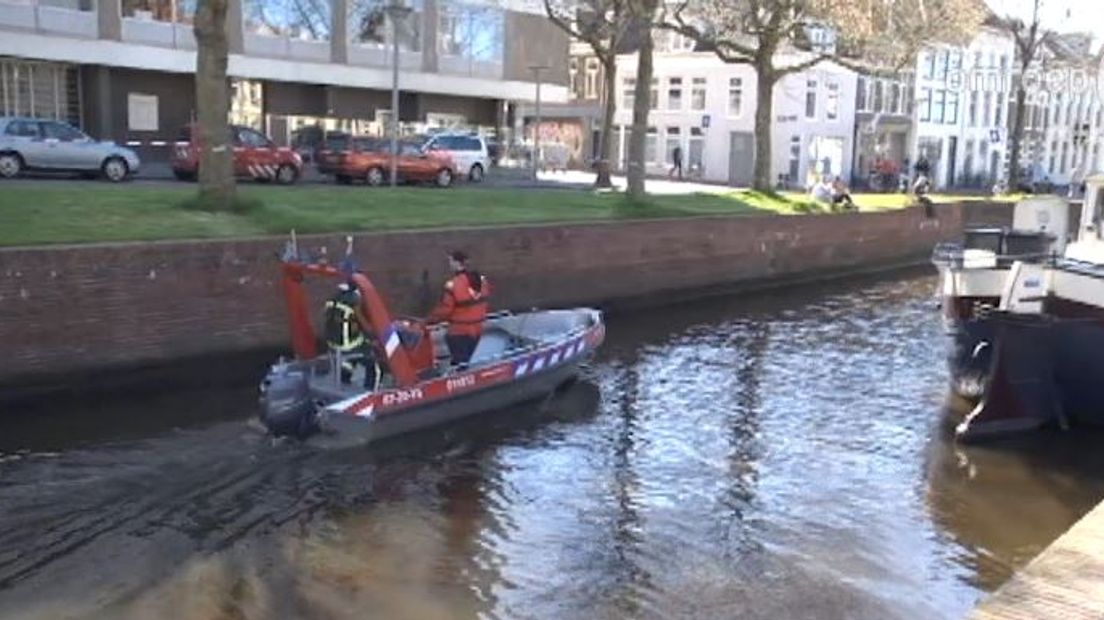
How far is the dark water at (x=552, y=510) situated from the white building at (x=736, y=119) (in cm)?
3837

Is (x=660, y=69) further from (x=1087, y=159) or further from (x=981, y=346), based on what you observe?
(x=981, y=346)

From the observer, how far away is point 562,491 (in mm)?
12211

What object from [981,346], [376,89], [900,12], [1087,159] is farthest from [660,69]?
[981,346]

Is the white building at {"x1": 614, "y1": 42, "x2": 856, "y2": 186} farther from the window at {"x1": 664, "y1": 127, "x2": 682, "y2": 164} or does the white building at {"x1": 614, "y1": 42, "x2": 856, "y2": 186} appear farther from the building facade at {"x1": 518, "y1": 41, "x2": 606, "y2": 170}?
the building facade at {"x1": 518, "y1": 41, "x2": 606, "y2": 170}

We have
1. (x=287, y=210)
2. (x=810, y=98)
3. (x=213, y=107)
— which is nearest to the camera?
(x=213, y=107)

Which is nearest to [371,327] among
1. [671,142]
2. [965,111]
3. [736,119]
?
[736,119]

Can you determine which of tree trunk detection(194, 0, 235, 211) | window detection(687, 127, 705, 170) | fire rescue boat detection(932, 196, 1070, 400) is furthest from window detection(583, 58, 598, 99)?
fire rescue boat detection(932, 196, 1070, 400)

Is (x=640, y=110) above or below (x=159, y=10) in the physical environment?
below

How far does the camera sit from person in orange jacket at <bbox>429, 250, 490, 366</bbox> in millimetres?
14836

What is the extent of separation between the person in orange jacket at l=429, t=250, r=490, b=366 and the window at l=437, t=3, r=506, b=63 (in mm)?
31518

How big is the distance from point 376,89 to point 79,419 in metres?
30.8

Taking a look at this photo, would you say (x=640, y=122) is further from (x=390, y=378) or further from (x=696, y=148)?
(x=696, y=148)

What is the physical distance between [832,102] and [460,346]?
44.1 meters

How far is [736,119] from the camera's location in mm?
55281
